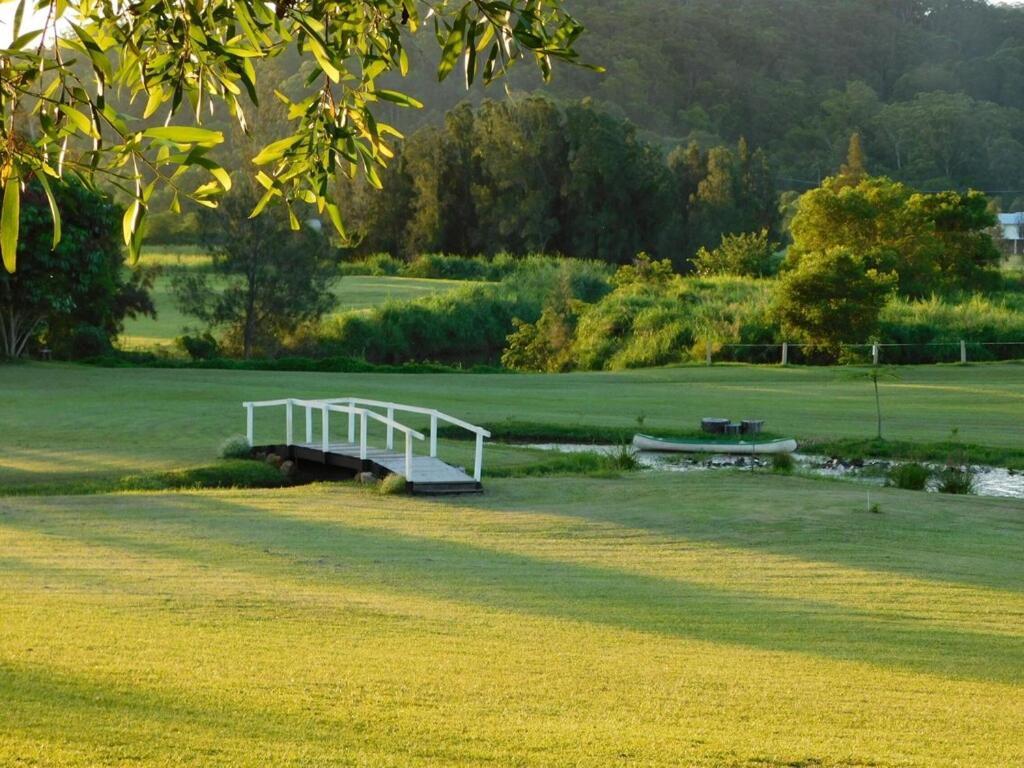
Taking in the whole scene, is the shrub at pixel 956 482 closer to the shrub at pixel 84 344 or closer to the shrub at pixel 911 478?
the shrub at pixel 911 478

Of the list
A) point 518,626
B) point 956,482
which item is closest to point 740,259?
point 956,482

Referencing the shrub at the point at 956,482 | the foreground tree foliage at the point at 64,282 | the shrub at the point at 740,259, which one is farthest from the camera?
the shrub at the point at 740,259

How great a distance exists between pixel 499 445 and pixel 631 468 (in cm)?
392

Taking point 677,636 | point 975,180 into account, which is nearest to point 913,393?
point 677,636

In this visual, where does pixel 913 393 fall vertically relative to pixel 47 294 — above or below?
below

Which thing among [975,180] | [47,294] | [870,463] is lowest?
[870,463]

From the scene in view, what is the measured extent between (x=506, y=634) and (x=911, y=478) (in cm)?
1307

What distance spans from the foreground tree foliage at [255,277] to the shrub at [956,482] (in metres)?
33.5

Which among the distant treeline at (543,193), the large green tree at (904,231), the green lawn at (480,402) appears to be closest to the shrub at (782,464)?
the green lawn at (480,402)

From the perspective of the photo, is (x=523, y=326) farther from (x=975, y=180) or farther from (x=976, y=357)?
(x=975, y=180)

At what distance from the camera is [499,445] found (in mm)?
25125

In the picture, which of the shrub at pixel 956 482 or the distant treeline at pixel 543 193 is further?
the distant treeline at pixel 543 193

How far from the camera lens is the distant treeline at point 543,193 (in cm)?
8444

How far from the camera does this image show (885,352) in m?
46.9
